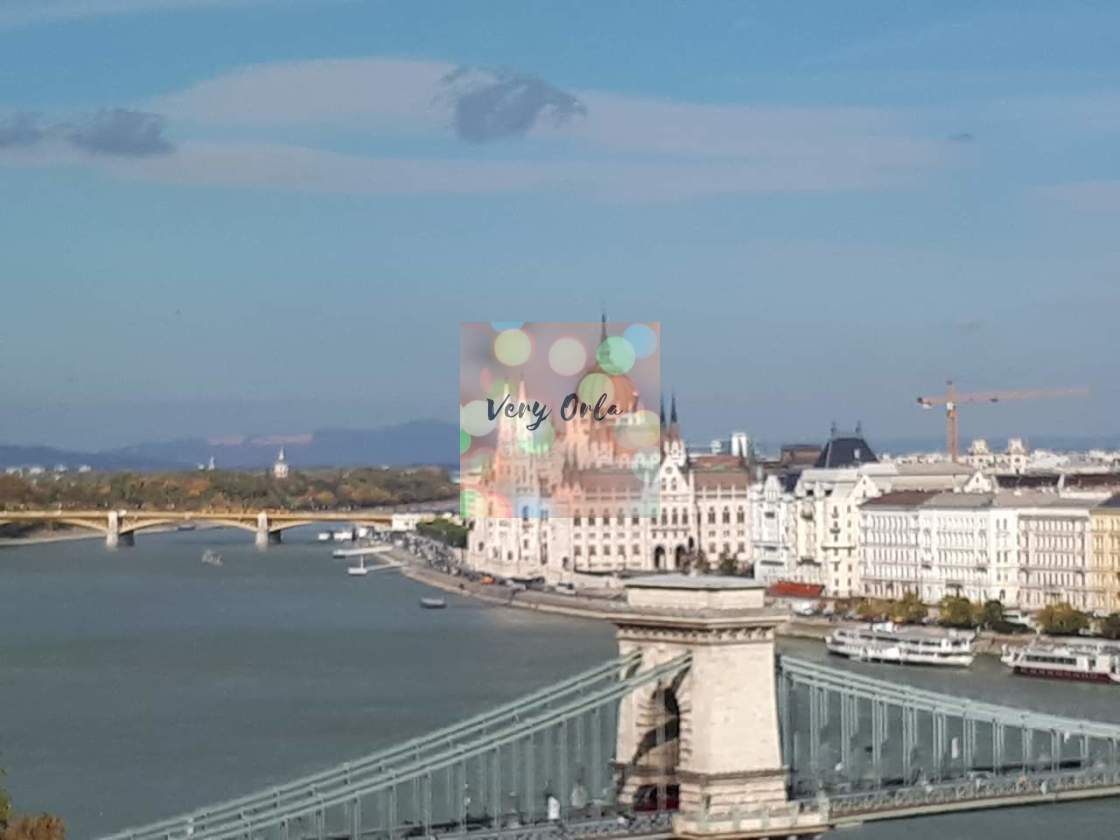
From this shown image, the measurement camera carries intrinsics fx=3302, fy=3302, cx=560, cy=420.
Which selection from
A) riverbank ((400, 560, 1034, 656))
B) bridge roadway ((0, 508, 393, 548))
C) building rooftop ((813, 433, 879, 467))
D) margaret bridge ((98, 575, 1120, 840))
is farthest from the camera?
bridge roadway ((0, 508, 393, 548))

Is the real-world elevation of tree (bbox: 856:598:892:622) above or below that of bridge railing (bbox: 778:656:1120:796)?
above

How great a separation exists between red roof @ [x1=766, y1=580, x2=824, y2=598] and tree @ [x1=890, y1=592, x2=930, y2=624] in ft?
9.74

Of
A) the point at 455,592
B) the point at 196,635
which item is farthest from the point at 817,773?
the point at 455,592

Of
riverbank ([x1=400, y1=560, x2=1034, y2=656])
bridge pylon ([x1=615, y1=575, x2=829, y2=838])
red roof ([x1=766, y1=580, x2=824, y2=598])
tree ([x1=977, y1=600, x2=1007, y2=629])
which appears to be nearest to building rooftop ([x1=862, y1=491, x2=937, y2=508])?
red roof ([x1=766, y1=580, x2=824, y2=598])

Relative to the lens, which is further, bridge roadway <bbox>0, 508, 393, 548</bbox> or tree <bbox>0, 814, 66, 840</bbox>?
bridge roadway <bbox>0, 508, 393, 548</bbox>

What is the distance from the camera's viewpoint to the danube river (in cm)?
2067

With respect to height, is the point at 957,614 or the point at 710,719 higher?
the point at 957,614

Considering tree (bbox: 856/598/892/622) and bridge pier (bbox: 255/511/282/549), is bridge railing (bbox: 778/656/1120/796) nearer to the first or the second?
tree (bbox: 856/598/892/622)

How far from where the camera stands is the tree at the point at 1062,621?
1361 inches

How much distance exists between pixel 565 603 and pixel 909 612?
7736 millimetres

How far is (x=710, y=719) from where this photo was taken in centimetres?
1495

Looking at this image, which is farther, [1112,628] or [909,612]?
[909,612]

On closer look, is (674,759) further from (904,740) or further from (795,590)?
(795,590)

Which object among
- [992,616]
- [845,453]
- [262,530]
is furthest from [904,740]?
[262,530]
